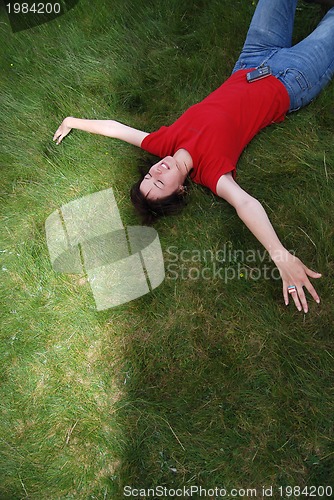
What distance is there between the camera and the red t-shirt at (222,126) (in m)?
2.29

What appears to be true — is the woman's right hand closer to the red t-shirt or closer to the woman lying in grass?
the woman lying in grass

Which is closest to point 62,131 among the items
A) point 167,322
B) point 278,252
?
point 167,322

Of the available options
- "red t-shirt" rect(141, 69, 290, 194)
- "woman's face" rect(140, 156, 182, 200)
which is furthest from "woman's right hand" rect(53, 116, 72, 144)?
"woman's face" rect(140, 156, 182, 200)

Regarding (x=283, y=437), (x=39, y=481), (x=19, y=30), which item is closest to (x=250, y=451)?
(x=283, y=437)

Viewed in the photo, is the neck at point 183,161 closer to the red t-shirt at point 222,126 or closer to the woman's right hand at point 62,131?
the red t-shirt at point 222,126

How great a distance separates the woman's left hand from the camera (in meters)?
2.01

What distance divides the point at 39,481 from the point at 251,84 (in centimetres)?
241

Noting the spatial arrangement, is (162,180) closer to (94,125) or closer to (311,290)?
(94,125)

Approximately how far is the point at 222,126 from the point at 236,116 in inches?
4.8

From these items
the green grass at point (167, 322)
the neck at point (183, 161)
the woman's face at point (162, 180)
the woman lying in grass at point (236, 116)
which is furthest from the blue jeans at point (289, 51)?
the woman's face at point (162, 180)

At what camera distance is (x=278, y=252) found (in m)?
2.03

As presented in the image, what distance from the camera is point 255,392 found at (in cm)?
206

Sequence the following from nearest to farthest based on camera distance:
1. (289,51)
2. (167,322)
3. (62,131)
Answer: (167,322), (289,51), (62,131)

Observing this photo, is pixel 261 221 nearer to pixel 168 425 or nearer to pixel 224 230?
pixel 224 230
